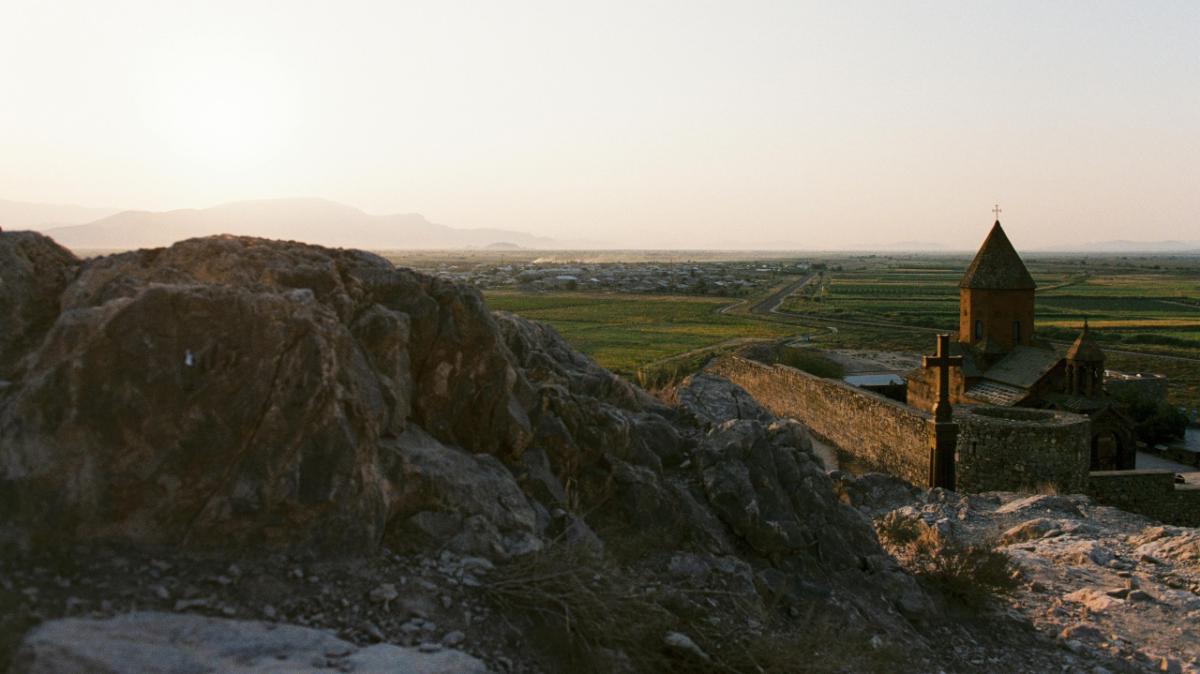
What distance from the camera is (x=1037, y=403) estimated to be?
74.3 feet

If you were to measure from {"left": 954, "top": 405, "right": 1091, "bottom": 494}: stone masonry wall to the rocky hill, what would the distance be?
11.1m

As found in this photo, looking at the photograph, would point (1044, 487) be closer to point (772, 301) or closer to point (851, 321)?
point (851, 321)

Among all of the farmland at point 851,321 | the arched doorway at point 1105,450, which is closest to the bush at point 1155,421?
the arched doorway at point 1105,450

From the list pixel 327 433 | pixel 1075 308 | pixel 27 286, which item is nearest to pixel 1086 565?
pixel 327 433

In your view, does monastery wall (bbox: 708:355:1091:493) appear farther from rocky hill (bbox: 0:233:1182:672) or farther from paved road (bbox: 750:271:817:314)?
paved road (bbox: 750:271:817:314)

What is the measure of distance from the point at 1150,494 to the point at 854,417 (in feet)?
23.1

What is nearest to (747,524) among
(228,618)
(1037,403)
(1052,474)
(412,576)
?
(412,576)

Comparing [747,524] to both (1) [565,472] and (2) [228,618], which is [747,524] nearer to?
(1) [565,472]

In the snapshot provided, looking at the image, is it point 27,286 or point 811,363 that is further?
point 811,363

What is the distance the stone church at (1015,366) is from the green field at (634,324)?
13.6 meters

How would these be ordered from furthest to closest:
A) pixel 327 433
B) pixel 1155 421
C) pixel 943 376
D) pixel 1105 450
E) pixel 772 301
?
pixel 772 301 → pixel 1155 421 → pixel 1105 450 → pixel 943 376 → pixel 327 433

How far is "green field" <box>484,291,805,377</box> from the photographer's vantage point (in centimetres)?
4478

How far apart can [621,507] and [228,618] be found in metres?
3.02

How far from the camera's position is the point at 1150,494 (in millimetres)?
15953
